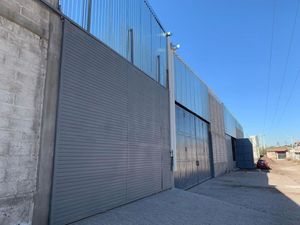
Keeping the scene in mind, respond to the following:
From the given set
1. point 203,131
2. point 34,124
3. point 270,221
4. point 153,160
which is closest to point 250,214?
point 270,221

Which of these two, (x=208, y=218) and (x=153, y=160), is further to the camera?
(x=153, y=160)

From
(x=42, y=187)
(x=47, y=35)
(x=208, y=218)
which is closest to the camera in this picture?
(x=42, y=187)

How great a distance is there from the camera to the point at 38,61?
510 centimetres

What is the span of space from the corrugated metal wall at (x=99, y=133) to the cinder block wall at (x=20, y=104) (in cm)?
58

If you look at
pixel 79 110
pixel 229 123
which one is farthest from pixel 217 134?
pixel 79 110

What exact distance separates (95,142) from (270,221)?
536 centimetres

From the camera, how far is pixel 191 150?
16.4 m

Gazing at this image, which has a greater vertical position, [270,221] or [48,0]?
[48,0]

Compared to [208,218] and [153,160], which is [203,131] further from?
[208,218]

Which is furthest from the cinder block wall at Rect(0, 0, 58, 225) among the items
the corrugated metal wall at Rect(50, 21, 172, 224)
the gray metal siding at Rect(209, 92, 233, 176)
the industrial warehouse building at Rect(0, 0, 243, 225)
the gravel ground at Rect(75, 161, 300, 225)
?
the gray metal siding at Rect(209, 92, 233, 176)

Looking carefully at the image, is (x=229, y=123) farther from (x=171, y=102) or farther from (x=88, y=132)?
(x=88, y=132)

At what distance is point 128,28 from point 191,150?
9.41 meters

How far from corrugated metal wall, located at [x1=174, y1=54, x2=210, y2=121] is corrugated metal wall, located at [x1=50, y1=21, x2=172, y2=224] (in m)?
4.97

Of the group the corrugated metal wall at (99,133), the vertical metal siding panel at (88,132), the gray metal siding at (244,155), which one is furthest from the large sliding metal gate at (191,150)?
the gray metal siding at (244,155)
